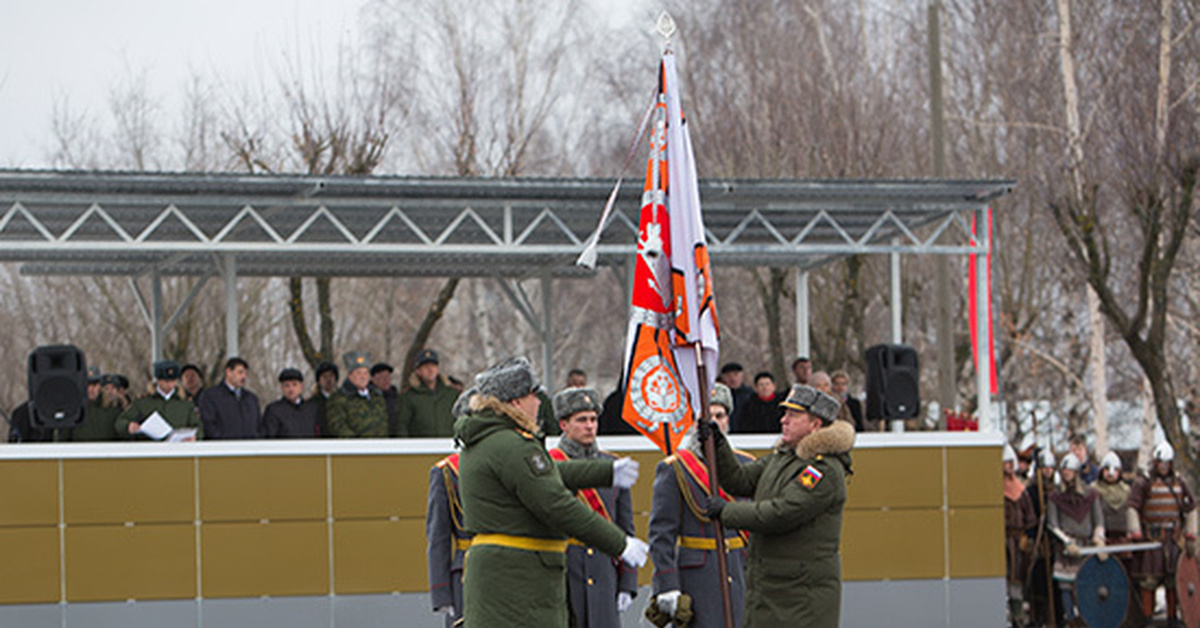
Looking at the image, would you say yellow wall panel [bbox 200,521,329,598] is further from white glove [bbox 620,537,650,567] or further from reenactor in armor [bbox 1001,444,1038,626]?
white glove [bbox 620,537,650,567]

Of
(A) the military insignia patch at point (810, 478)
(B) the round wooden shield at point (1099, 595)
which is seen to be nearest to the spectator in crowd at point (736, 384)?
(B) the round wooden shield at point (1099, 595)

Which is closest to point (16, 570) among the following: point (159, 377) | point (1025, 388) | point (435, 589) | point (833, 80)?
point (159, 377)

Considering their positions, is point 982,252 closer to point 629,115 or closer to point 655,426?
point 655,426

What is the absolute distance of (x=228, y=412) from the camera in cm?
1548

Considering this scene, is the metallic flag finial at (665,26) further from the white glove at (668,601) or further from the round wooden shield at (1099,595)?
the round wooden shield at (1099,595)

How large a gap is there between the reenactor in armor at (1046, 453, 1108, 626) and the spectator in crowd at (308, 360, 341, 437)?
7161 millimetres

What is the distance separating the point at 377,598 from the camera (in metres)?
15.2

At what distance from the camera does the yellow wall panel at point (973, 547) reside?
52.7ft

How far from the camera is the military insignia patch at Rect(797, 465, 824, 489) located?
835 centimetres

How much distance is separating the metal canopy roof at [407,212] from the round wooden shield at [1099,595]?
11.0 feet

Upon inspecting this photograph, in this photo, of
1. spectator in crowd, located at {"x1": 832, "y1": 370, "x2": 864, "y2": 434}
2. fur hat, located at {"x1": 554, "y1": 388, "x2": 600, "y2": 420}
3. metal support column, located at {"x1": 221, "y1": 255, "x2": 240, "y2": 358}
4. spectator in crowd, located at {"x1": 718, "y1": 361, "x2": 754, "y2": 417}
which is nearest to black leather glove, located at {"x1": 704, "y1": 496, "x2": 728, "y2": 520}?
fur hat, located at {"x1": 554, "y1": 388, "x2": 600, "y2": 420}

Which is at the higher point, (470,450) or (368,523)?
(470,450)

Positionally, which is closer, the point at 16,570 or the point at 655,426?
the point at 655,426

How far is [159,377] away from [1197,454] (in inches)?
528
